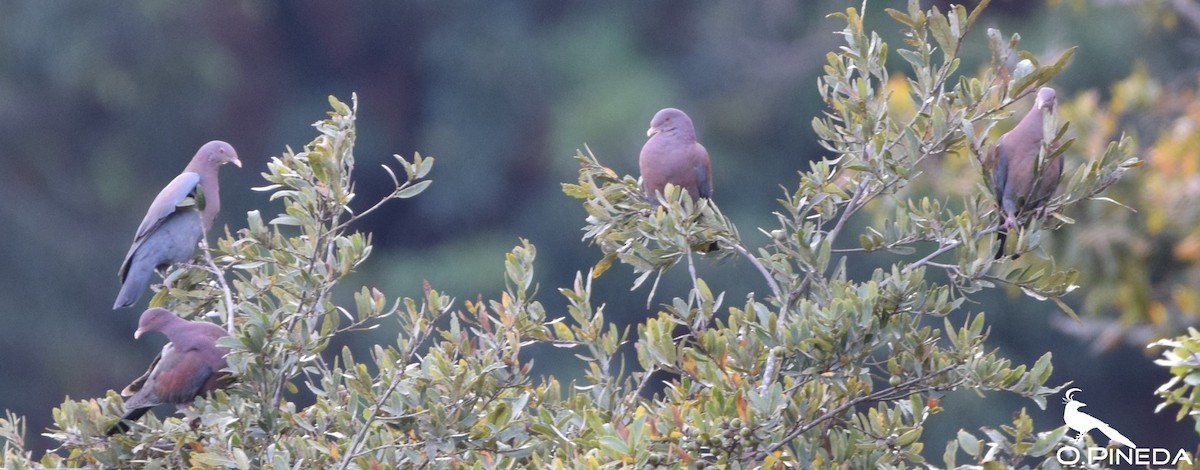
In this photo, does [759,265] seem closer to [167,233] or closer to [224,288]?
[224,288]

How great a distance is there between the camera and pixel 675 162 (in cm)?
495

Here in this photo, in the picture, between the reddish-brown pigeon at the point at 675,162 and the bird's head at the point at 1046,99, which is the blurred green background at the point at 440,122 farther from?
the bird's head at the point at 1046,99

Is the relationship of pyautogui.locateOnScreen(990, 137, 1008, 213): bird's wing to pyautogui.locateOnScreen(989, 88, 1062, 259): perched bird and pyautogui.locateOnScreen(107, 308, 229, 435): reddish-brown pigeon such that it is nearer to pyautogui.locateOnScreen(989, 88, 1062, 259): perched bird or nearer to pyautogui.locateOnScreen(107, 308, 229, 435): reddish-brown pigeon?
pyautogui.locateOnScreen(989, 88, 1062, 259): perched bird

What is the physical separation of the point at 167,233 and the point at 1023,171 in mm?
2685

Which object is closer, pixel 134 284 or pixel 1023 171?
pixel 1023 171

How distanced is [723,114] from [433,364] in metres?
→ 12.7

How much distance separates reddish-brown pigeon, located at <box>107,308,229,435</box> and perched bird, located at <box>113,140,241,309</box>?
1.13 ft

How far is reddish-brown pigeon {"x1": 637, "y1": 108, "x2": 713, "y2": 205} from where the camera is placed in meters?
4.92

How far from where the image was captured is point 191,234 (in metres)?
4.21

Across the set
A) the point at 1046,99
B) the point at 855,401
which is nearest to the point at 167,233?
the point at 855,401

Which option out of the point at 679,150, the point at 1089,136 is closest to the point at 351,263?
the point at 679,150

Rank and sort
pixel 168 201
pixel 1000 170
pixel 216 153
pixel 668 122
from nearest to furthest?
pixel 1000 170 < pixel 168 201 < pixel 216 153 < pixel 668 122

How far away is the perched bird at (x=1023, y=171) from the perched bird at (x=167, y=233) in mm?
2313

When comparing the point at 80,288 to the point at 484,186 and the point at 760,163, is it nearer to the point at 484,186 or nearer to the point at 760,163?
the point at 484,186
